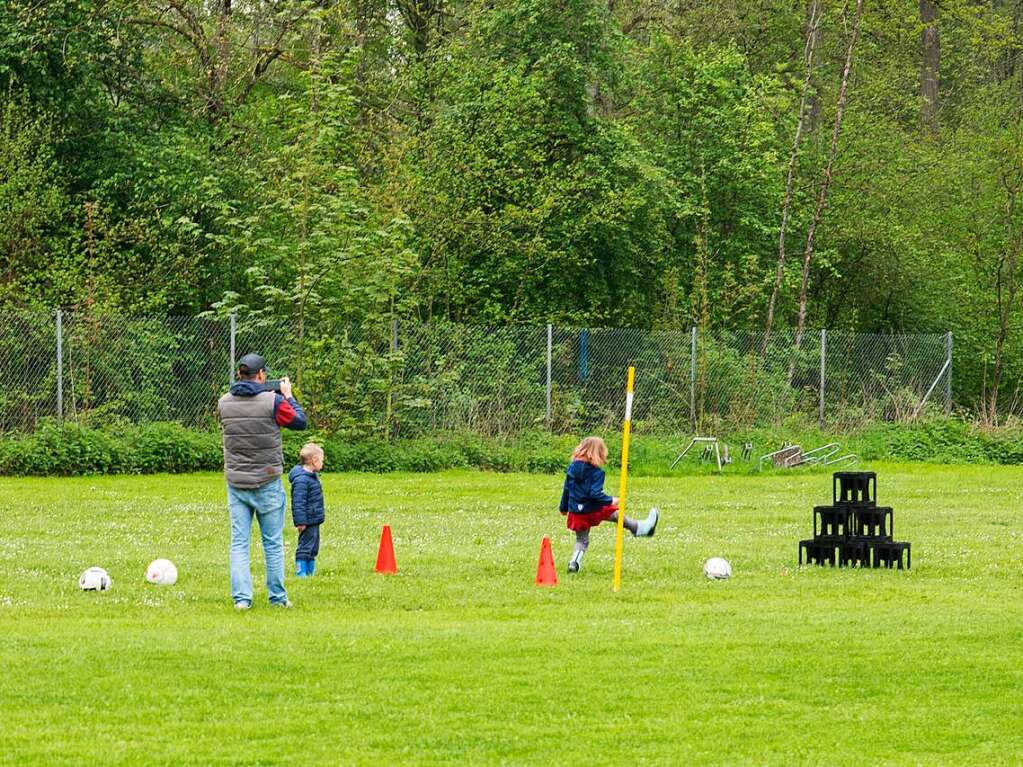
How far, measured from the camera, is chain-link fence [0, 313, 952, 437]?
2734 cm

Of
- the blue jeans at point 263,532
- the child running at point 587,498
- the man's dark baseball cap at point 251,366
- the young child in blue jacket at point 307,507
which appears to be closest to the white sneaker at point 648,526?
the child running at point 587,498

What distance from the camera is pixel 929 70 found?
49.2 m

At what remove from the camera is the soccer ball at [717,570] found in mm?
15117

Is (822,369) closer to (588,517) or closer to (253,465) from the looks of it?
(588,517)

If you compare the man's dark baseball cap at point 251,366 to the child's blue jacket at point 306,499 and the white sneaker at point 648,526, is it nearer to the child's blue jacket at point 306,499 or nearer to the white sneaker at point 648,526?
the child's blue jacket at point 306,499

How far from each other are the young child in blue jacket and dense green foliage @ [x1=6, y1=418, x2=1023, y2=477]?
12.1 meters

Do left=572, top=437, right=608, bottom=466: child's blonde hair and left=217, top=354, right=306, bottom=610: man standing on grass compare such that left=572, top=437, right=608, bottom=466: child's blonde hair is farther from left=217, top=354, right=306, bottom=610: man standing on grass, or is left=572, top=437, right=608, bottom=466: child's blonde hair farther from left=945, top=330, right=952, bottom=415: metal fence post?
left=945, top=330, right=952, bottom=415: metal fence post

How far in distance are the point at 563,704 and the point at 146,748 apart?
2476 millimetres

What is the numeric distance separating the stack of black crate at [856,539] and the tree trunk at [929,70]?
33785mm

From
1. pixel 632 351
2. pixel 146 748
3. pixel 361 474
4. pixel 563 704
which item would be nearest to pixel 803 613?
pixel 563 704

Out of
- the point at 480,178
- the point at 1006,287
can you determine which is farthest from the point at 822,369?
the point at 480,178

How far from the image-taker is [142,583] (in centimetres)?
1434

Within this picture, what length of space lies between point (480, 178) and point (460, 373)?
6.28 m

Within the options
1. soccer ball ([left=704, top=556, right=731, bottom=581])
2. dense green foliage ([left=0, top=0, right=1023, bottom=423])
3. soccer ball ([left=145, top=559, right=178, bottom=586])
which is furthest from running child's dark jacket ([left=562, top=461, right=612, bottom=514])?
dense green foliage ([left=0, top=0, right=1023, bottom=423])
